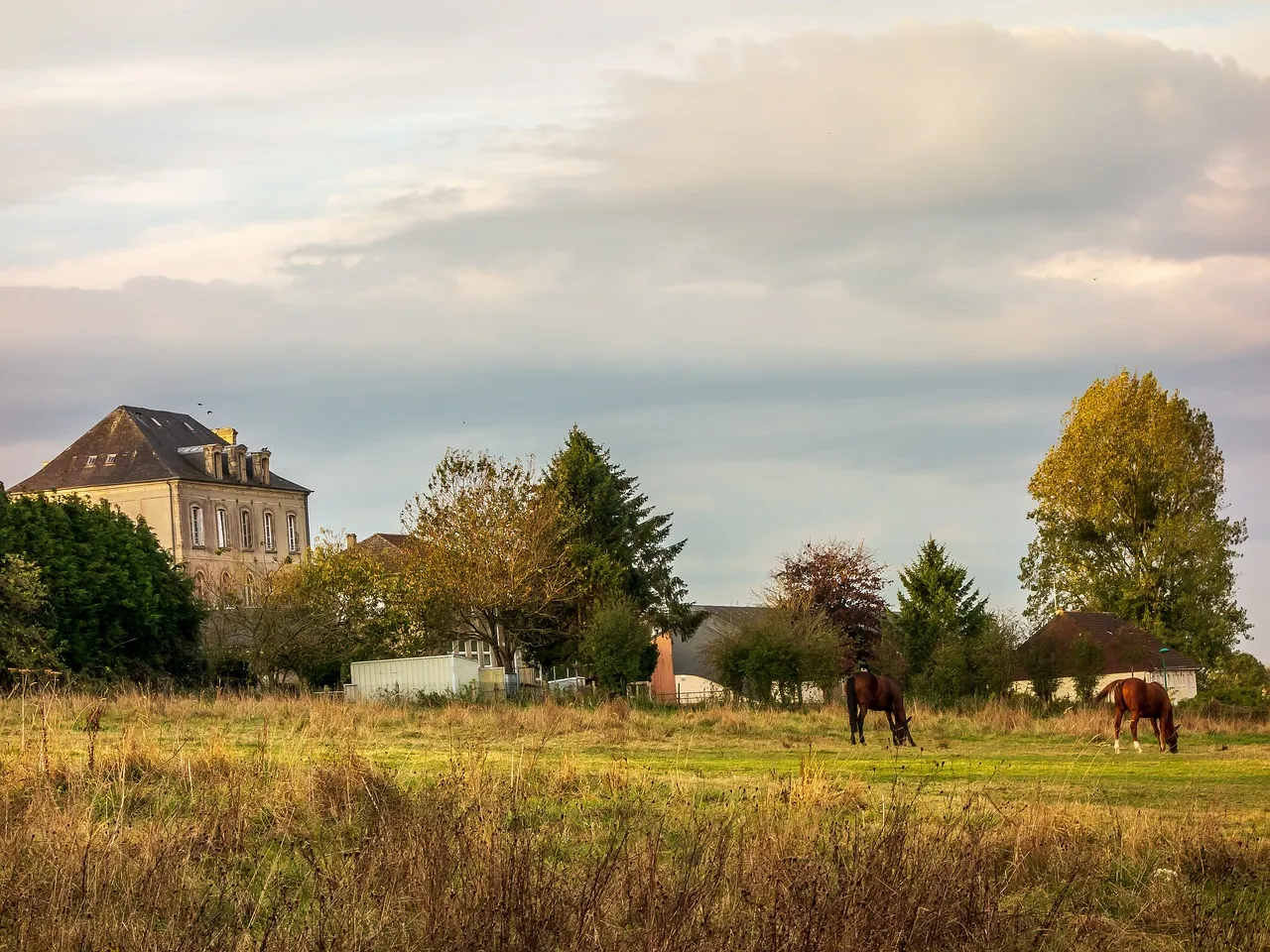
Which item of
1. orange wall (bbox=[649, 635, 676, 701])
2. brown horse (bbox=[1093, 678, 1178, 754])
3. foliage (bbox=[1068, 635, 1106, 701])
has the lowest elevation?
orange wall (bbox=[649, 635, 676, 701])

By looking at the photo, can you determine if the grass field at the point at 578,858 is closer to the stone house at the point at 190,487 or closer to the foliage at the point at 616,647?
the foliage at the point at 616,647

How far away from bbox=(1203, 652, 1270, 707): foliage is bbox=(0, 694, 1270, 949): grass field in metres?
42.0

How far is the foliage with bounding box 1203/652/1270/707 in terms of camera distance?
57.0 m

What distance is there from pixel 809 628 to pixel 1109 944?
131 ft

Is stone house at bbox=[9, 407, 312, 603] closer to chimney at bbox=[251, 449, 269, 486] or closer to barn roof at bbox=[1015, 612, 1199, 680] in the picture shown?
chimney at bbox=[251, 449, 269, 486]

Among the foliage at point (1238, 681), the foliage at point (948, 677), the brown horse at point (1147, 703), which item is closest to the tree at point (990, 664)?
the foliage at point (948, 677)

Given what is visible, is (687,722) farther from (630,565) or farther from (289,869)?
(630,565)

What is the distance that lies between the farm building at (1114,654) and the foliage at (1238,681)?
153 centimetres

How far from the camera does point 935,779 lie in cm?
1759

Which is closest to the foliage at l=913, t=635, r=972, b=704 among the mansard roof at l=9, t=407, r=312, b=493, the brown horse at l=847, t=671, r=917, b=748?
the brown horse at l=847, t=671, r=917, b=748

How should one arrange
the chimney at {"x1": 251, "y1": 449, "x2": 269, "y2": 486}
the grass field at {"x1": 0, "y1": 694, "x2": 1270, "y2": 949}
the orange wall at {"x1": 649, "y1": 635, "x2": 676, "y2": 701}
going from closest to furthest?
the grass field at {"x1": 0, "y1": 694, "x2": 1270, "y2": 949} → the orange wall at {"x1": 649, "y1": 635, "x2": 676, "y2": 701} → the chimney at {"x1": 251, "y1": 449, "x2": 269, "y2": 486}

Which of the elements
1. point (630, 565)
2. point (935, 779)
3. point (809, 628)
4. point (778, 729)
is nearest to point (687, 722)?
point (778, 729)

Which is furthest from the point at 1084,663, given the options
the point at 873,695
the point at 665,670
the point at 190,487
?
the point at 190,487

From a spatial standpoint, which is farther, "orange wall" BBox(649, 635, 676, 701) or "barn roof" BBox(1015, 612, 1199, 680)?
"orange wall" BBox(649, 635, 676, 701)
